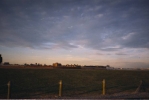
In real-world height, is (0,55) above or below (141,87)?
above

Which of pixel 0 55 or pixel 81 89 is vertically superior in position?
pixel 0 55

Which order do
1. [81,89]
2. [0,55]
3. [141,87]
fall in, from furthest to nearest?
[0,55] → [81,89] → [141,87]

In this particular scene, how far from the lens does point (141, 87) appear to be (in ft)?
60.6

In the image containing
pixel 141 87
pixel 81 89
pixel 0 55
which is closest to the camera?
pixel 141 87

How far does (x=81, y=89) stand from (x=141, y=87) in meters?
7.59

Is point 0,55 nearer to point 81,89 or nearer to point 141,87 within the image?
point 81,89

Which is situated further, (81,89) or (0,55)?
(0,55)

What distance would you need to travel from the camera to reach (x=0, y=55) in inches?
1458

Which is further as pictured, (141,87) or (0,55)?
(0,55)

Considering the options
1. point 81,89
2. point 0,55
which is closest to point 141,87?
point 81,89

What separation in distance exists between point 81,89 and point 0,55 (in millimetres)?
24582
